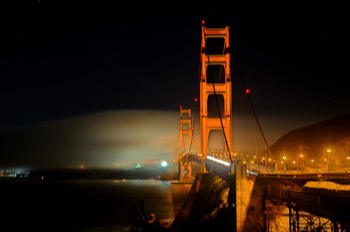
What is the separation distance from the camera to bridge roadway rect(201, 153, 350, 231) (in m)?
17.1

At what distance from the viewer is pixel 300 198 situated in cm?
1912

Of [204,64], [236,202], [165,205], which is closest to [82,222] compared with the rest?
[165,205]

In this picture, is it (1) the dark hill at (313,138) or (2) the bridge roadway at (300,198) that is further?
(1) the dark hill at (313,138)

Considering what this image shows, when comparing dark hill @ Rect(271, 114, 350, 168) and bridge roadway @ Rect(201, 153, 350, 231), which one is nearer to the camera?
bridge roadway @ Rect(201, 153, 350, 231)

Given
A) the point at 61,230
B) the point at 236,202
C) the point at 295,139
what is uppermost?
the point at 295,139

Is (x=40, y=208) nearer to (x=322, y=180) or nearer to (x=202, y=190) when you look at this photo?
(x=202, y=190)

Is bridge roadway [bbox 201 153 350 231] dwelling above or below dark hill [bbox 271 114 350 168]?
below

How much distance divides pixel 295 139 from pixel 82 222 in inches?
2324

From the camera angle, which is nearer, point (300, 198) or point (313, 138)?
point (300, 198)

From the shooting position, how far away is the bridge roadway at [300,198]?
56.2ft

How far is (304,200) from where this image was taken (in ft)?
62.1

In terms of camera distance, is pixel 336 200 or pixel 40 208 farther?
pixel 40 208

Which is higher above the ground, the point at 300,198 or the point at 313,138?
the point at 313,138

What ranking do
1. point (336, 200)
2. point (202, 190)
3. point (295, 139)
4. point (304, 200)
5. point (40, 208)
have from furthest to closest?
point (295, 139) < point (40, 208) < point (202, 190) < point (304, 200) < point (336, 200)
